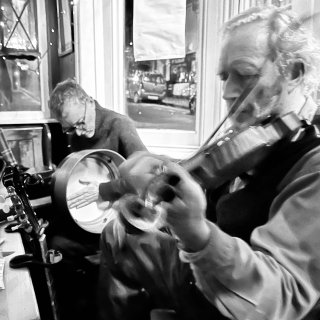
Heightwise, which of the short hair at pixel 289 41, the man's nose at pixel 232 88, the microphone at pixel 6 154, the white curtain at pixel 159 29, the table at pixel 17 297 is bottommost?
the table at pixel 17 297

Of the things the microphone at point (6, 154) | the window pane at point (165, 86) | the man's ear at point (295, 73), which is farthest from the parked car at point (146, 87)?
the man's ear at point (295, 73)

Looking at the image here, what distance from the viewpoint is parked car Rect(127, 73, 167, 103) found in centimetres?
198

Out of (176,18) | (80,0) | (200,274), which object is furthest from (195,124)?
(200,274)

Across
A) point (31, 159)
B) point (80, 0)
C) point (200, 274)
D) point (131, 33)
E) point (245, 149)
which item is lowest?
point (31, 159)

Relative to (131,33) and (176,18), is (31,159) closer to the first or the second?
(131,33)

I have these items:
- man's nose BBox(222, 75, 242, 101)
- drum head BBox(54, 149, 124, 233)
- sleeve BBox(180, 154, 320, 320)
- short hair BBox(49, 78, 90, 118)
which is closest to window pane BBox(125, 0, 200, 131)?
short hair BBox(49, 78, 90, 118)

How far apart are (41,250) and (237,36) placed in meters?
0.74

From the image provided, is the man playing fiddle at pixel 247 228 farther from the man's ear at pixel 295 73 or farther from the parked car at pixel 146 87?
the parked car at pixel 146 87

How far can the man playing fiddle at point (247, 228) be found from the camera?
0.45 meters

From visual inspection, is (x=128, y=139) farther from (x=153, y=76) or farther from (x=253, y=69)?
(x=253, y=69)

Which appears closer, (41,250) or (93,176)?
(41,250)

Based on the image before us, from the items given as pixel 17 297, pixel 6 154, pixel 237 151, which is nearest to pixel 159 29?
pixel 6 154

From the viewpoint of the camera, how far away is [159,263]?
0.76m

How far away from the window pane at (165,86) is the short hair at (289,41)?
3.59ft
